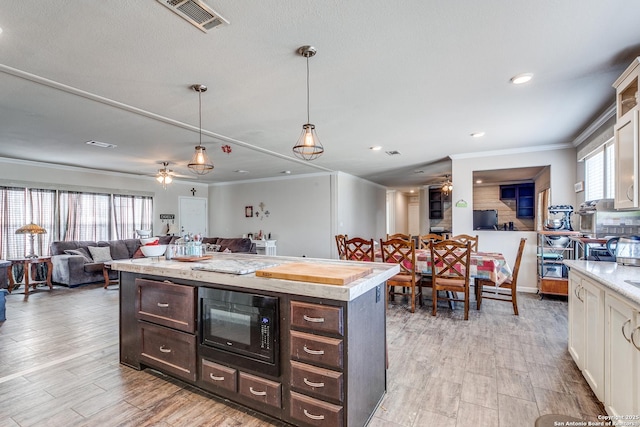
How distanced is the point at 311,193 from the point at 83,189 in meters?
5.26

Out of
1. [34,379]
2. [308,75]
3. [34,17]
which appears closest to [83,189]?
[34,379]

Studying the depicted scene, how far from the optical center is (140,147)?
5.06 meters

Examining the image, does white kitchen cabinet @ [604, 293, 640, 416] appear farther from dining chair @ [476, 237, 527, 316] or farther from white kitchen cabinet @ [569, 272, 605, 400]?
dining chair @ [476, 237, 527, 316]

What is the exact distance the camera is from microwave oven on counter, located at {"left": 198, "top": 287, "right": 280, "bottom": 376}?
185 centimetres

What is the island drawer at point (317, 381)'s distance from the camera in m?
1.65

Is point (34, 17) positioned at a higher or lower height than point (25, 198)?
higher

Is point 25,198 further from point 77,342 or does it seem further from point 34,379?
point 34,379

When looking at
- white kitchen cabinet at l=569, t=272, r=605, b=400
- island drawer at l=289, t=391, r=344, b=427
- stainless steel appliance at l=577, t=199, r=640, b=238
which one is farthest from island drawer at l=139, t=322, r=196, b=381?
stainless steel appliance at l=577, t=199, r=640, b=238

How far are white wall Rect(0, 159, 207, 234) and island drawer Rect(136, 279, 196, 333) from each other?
581cm

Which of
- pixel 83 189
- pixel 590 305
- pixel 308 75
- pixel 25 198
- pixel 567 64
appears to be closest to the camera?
pixel 590 305

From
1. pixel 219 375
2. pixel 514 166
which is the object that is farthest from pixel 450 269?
pixel 219 375

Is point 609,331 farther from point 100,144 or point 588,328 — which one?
point 100,144

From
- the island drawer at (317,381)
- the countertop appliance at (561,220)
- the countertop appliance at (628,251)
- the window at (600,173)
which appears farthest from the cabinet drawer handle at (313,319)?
the countertop appliance at (561,220)

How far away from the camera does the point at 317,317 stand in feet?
5.56
